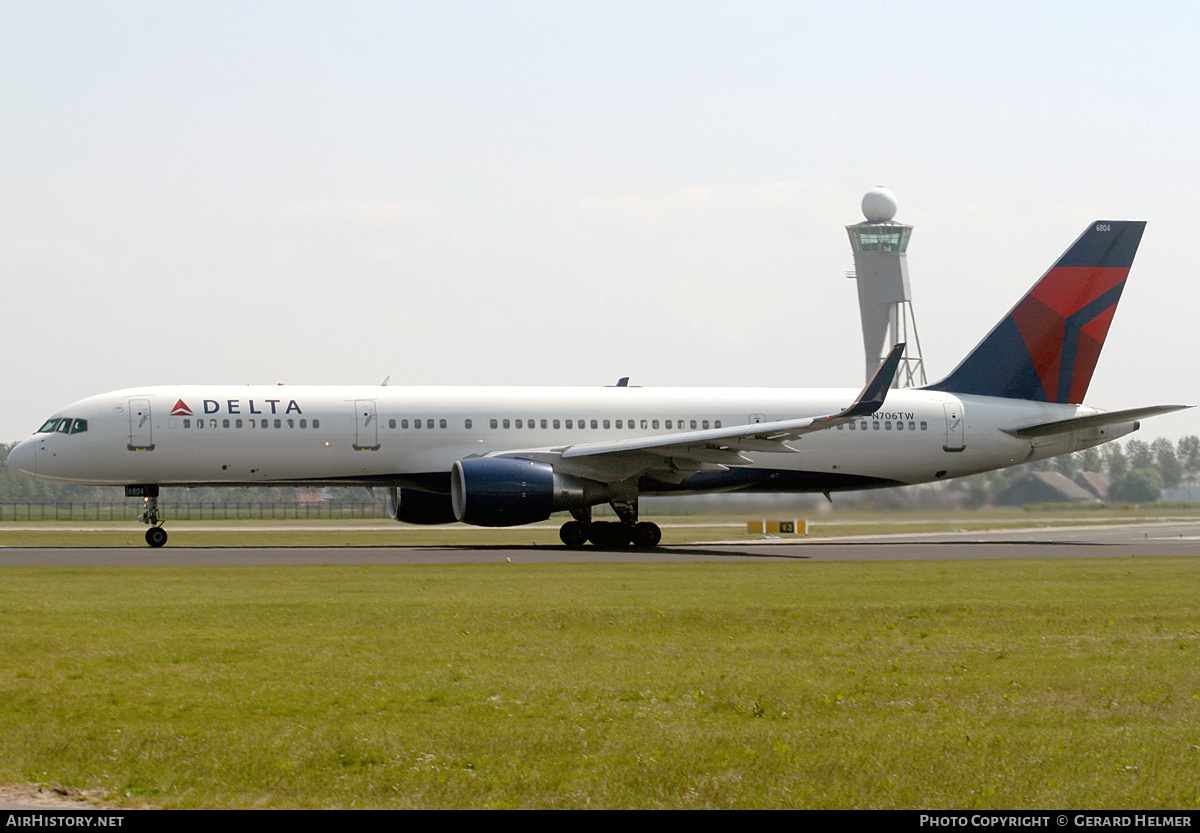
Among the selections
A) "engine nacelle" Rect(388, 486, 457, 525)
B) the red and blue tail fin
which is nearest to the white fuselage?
the red and blue tail fin

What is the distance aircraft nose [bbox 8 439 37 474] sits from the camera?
3416 cm

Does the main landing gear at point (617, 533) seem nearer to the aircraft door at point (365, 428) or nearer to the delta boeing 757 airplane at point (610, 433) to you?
the delta boeing 757 airplane at point (610, 433)

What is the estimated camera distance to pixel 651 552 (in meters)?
33.1

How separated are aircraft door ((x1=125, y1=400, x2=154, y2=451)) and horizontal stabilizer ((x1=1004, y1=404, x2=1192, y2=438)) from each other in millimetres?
23478

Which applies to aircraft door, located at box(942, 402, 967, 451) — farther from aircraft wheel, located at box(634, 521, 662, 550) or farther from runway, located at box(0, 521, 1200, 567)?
aircraft wheel, located at box(634, 521, 662, 550)

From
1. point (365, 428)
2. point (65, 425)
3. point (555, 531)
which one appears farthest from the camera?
point (555, 531)

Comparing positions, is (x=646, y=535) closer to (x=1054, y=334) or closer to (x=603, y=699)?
(x=1054, y=334)

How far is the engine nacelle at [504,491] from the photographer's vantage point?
106 feet

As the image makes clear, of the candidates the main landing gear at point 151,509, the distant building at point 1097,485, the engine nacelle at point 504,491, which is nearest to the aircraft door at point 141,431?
the main landing gear at point 151,509

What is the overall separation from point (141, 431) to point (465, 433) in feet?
26.3

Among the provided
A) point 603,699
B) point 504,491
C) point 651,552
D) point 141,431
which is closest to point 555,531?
point 651,552
